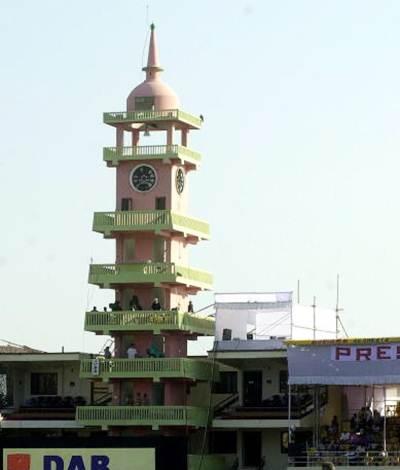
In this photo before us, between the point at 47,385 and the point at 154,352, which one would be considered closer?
the point at 154,352

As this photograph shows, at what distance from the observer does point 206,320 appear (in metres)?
96.7

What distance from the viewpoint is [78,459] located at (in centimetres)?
9025

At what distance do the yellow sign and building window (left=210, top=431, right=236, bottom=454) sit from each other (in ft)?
25.4

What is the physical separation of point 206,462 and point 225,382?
5060 mm

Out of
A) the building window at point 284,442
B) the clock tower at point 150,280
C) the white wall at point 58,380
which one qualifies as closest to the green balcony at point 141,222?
the clock tower at point 150,280

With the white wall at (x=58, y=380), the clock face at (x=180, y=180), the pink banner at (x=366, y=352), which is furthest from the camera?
the white wall at (x=58, y=380)

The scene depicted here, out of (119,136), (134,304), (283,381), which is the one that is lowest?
(283,381)

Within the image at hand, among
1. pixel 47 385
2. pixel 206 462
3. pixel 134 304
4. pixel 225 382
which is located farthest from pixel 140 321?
pixel 47 385

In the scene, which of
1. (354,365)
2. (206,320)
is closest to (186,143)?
(206,320)

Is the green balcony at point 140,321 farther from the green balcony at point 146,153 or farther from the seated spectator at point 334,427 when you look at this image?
the seated spectator at point 334,427

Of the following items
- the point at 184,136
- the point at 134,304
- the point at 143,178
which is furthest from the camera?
the point at 184,136

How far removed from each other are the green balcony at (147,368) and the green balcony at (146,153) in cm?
912

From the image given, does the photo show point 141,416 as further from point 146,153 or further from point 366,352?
point 146,153

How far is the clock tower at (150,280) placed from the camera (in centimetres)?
9294
